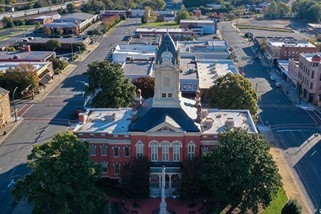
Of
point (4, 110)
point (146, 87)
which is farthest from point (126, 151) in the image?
point (4, 110)

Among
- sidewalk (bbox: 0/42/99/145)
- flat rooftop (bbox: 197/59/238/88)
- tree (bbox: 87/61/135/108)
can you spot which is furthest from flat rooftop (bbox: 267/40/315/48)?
tree (bbox: 87/61/135/108)

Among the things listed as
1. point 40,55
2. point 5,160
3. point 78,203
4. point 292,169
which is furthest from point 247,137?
point 40,55

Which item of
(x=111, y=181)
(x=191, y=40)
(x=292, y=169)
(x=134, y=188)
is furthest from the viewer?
(x=191, y=40)

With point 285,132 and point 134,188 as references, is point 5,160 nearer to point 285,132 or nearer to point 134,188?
point 134,188

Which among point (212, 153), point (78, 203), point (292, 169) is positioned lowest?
point (292, 169)

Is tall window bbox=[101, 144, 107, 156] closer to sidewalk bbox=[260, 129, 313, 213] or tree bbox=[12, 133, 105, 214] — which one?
tree bbox=[12, 133, 105, 214]

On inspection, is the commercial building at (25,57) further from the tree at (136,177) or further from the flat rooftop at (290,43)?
the tree at (136,177)

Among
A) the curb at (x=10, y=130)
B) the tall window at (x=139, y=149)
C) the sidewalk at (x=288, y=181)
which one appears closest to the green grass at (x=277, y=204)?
the sidewalk at (x=288, y=181)
